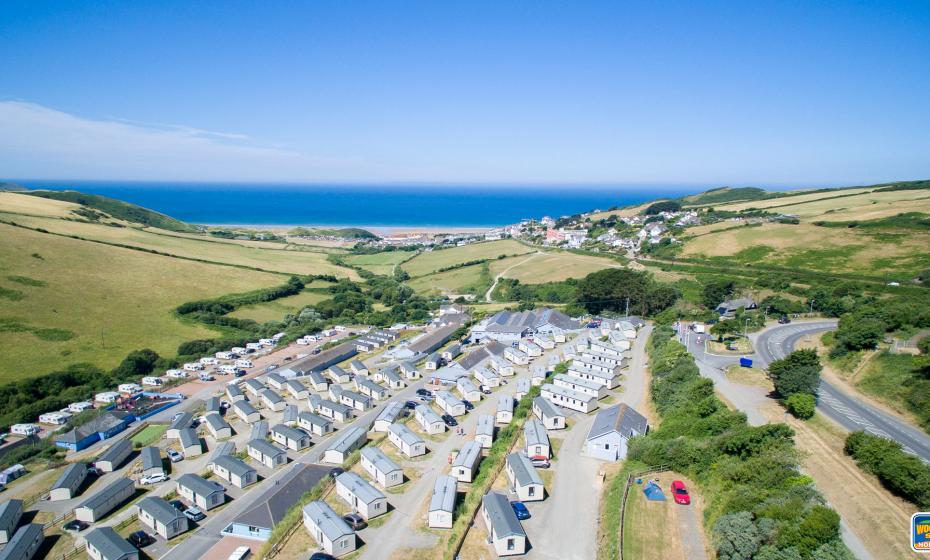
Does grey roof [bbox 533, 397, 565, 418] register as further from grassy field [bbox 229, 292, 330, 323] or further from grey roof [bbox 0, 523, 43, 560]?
grassy field [bbox 229, 292, 330, 323]

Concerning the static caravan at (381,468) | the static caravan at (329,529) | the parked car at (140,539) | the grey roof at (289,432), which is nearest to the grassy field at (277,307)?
the grey roof at (289,432)

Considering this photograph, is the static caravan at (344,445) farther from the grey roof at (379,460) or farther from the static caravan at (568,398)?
the static caravan at (568,398)

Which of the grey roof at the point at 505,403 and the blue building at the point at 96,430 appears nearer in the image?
the blue building at the point at 96,430

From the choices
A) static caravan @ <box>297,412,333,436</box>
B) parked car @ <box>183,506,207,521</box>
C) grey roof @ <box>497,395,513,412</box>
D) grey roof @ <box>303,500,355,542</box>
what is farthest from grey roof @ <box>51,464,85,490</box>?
grey roof @ <box>497,395,513,412</box>

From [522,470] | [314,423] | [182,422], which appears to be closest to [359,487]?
[522,470]

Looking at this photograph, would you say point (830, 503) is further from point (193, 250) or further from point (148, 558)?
point (193, 250)

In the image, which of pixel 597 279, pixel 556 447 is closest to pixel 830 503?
pixel 556 447
